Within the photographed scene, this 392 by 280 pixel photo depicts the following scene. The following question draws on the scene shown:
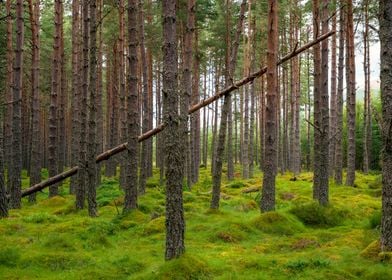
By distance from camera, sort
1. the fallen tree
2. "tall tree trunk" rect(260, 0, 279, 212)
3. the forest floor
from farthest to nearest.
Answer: the fallen tree → "tall tree trunk" rect(260, 0, 279, 212) → the forest floor

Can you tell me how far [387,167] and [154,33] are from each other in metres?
19.8

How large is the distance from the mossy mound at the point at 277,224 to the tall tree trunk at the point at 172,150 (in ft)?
13.0

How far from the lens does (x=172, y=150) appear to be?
7.07 meters

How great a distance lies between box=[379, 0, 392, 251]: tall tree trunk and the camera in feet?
23.7

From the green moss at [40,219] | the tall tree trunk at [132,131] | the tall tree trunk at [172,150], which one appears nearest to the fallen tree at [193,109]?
the tall tree trunk at [132,131]

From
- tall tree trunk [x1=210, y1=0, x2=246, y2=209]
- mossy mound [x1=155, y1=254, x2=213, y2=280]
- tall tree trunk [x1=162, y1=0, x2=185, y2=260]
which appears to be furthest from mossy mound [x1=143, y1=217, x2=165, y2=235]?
mossy mound [x1=155, y1=254, x2=213, y2=280]

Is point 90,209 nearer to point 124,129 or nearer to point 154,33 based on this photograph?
point 124,129

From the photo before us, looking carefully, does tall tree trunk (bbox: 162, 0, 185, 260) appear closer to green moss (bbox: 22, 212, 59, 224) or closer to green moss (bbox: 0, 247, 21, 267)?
green moss (bbox: 0, 247, 21, 267)

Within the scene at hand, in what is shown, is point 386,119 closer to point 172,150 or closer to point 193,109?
point 172,150

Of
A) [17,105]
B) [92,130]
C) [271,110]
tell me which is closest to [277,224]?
[271,110]

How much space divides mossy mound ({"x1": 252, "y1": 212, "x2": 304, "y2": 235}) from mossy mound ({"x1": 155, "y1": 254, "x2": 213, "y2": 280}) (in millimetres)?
3801

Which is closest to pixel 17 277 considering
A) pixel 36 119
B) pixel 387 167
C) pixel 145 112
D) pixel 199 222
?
pixel 199 222

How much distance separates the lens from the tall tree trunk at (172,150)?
7.04 m

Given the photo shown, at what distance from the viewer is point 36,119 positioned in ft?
56.1
